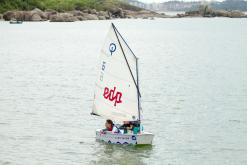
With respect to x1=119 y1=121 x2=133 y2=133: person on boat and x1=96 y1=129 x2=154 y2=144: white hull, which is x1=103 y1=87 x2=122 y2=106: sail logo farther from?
x1=96 y1=129 x2=154 y2=144: white hull

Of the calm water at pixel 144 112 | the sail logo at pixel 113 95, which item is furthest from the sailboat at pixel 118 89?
the calm water at pixel 144 112

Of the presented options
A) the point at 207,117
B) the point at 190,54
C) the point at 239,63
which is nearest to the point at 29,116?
the point at 207,117

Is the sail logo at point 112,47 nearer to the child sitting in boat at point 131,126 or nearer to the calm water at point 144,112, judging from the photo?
the child sitting in boat at point 131,126

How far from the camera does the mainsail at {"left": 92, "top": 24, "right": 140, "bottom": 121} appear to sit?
37.5m

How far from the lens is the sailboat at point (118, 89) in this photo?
37.1m

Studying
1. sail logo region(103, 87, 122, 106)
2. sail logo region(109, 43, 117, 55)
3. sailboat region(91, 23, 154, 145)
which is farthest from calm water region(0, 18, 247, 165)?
sail logo region(109, 43, 117, 55)

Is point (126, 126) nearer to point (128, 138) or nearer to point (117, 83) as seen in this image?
point (128, 138)

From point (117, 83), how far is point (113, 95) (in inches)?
33.8

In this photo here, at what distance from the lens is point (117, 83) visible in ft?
125

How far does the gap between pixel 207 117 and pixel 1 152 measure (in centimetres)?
1950

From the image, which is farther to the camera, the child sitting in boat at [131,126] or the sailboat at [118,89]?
the sailboat at [118,89]

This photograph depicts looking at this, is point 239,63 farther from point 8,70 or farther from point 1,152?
point 1,152

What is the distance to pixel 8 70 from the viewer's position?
83.1 metres

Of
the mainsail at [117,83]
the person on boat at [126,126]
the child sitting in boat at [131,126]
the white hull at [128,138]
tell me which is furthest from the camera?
the mainsail at [117,83]
